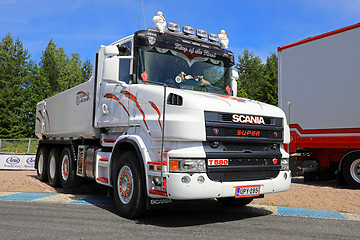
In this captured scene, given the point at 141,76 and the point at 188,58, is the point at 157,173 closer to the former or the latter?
the point at 141,76

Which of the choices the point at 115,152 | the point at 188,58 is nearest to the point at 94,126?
the point at 115,152

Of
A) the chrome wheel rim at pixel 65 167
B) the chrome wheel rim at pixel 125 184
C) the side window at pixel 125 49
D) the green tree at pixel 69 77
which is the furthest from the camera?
the green tree at pixel 69 77

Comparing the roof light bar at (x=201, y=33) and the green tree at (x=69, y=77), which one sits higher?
the green tree at (x=69, y=77)

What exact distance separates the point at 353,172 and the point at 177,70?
21.2 feet

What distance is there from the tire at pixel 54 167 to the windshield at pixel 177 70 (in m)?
4.94

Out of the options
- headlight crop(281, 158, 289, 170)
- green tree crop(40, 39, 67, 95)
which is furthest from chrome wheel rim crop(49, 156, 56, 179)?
green tree crop(40, 39, 67, 95)

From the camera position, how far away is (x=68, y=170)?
8.89 metres

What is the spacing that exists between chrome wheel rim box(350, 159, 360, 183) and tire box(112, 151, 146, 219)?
676 centimetres

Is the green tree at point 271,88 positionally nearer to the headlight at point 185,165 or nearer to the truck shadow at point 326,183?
the truck shadow at point 326,183

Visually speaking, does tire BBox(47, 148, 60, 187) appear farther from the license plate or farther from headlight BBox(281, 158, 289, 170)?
headlight BBox(281, 158, 289, 170)

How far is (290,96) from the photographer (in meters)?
11.2

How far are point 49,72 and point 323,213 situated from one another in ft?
187

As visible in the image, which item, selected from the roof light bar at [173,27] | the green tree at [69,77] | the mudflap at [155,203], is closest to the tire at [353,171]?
the roof light bar at [173,27]

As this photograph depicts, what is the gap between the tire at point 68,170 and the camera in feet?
28.3
